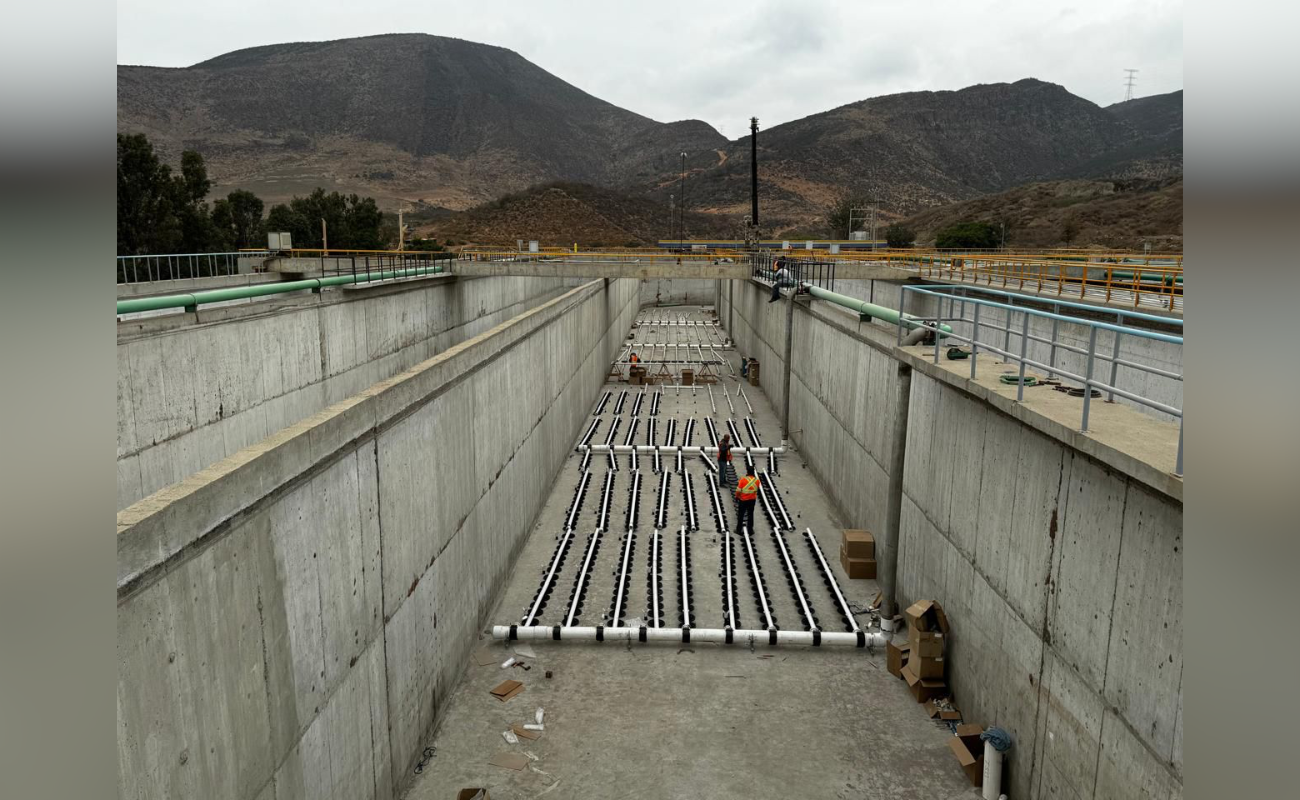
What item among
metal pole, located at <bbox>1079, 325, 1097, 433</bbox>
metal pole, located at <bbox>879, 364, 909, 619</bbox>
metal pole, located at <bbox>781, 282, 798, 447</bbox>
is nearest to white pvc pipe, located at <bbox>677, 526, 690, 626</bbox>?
metal pole, located at <bbox>879, 364, 909, 619</bbox>

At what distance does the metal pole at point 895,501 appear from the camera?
11914 mm

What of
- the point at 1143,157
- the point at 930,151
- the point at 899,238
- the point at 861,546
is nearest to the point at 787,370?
the point at 861,546

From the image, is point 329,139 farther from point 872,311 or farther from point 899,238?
point 872,311

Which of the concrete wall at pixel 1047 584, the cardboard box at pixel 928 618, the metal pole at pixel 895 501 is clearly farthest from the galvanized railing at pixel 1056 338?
the cardboard box at pixel 928 618

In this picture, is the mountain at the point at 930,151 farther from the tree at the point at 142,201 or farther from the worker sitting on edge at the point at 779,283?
the worker sitting on edge at the point at 779,283

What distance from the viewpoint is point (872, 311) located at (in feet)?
46.2

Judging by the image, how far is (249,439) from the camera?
14125mm

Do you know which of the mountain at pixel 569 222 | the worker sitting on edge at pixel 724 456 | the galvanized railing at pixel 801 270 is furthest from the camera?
the mountain at pixel 569 222

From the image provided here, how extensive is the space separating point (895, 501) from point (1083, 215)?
3137 inches

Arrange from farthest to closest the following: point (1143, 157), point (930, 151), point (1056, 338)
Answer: point (930, 151), point (1143, 157), point (1056, 338)

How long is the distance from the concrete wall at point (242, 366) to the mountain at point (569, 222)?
61660 mm

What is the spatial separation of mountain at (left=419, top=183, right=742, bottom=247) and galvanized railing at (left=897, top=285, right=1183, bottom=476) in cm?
7133

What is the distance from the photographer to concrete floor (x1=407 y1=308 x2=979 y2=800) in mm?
8164
